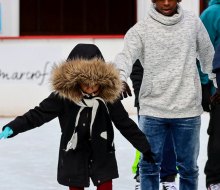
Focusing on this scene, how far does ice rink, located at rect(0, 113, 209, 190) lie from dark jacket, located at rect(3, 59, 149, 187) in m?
→ 1.42

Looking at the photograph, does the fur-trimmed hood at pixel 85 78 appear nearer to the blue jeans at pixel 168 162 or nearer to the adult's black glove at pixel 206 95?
the adult's black glove at pixel 206 95

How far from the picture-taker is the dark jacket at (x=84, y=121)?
351 cm

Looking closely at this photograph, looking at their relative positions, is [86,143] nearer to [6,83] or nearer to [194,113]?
[194,113]

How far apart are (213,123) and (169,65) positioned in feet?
1.42

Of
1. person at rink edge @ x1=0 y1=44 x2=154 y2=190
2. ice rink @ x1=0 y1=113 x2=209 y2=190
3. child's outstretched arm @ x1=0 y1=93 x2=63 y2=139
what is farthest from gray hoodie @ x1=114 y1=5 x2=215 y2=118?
ice rink @ x1=0 y1=113 x2=209 y2=190

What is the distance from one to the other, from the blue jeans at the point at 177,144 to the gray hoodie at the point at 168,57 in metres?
0.05

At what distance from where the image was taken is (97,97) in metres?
3.57

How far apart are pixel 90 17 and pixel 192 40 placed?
1133 centimetres

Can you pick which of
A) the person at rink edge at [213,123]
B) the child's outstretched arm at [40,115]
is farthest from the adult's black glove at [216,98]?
the child's outstretched arm at [40,115]

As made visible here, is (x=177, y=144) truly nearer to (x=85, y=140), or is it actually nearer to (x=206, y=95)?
(x=206, y=95)

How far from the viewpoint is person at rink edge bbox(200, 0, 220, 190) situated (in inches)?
152

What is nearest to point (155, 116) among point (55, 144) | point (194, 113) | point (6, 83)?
point (194, 113)

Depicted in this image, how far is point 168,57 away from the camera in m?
3.74

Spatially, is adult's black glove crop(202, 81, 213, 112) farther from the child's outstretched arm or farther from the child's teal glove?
the child's teal glove
